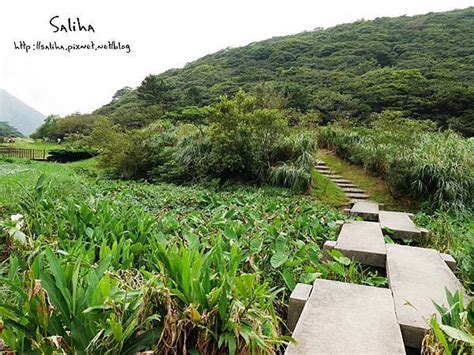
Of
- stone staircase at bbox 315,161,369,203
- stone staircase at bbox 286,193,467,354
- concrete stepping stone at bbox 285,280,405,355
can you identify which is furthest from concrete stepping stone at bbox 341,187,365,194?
concrete stepping stone at bbox 285,280,405,355

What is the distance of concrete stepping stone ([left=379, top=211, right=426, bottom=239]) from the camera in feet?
11.8

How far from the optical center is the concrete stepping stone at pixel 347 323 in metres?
1.50

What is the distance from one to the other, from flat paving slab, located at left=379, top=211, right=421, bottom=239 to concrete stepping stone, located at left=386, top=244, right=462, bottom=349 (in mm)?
646

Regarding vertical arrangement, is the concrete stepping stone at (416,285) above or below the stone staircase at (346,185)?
below

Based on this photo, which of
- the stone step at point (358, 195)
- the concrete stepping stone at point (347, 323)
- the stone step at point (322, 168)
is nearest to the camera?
the concrete stepping stone at point (347, 323)

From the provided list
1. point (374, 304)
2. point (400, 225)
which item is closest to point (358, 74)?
point (400, 225)

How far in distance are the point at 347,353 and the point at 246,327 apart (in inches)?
19.8

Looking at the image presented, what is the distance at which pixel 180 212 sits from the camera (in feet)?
14.0

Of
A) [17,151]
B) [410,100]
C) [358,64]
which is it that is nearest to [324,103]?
[410,100]

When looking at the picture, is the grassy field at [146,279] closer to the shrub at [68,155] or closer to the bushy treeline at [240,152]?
the bushy treeline at [240,152]

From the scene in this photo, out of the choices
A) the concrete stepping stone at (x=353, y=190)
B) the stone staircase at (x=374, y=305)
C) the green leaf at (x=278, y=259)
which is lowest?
the stone staircase at (x=374, y=305)

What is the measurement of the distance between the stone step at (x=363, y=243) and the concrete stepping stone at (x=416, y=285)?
0.10 m

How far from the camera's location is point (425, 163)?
5504mm

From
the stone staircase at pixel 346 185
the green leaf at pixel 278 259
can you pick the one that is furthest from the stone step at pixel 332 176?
the green leaf at pixel 278 259
